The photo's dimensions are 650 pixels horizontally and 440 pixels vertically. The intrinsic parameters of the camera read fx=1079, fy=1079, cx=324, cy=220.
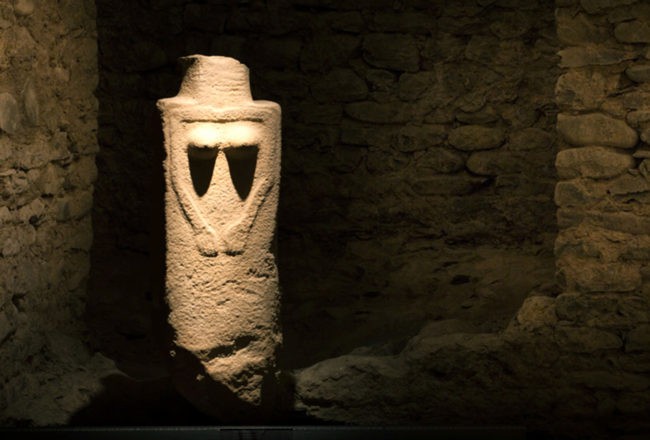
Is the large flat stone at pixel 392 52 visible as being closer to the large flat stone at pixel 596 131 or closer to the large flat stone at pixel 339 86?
the large flat stone at pixel 339 86

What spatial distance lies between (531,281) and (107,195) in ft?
8.42

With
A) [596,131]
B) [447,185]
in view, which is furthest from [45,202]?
[596,131]

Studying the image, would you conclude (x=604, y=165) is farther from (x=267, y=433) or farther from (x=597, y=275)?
(x=267, y=433)

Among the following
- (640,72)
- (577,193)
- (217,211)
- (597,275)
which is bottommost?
(597,275)

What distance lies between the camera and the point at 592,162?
5.12 meters

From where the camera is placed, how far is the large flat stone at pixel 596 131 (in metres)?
5.07

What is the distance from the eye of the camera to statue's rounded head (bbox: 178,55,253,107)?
496cm

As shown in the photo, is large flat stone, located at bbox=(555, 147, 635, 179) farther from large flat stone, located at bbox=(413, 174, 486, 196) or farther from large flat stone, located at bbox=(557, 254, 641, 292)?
large flat stone, located at bbox=(413, 174, 486, 196)

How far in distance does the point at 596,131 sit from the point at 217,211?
1825mm

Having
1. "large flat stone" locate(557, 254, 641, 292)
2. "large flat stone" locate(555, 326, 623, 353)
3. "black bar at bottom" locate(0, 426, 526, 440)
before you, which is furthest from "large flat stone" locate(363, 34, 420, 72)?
"black bar at bottom" locate(0, 426, 526, 440)

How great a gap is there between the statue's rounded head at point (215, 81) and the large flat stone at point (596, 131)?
1532 millimetres

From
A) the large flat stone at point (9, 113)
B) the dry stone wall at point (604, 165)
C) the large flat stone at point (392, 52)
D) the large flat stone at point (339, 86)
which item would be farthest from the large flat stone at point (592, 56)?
the large flat stone at point (9, 113)

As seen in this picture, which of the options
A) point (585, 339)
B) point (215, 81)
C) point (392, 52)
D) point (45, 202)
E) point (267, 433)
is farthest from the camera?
point (392, 52)

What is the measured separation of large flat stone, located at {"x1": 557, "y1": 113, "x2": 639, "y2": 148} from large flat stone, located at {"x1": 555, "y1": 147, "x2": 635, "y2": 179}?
0.04 meters
